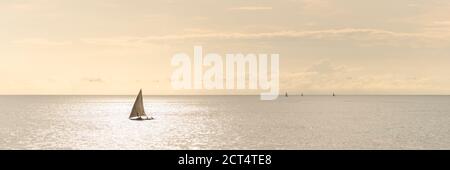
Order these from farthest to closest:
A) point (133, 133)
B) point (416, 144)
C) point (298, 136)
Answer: point (133, 133) → point (298, 136) → point (416, 144)
